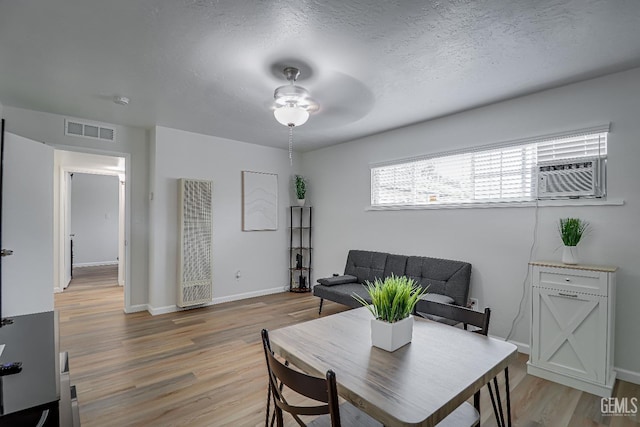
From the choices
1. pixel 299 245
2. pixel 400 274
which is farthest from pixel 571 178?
pixel 299 245

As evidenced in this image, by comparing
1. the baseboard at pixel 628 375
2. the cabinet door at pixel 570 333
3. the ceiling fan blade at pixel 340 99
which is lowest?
the baseboard at pixel 628 375

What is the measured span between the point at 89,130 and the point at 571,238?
213 inches

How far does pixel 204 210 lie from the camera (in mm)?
4562

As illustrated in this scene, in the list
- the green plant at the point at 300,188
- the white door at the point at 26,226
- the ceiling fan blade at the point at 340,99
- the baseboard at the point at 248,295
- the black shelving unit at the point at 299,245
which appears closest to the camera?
the ceiling fan blade at the point at 340,99

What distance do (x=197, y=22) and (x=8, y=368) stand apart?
6.46 ft

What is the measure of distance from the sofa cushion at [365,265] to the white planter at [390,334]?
2.72m

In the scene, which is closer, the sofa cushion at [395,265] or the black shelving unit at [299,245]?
the sofa cushion at [395,265]

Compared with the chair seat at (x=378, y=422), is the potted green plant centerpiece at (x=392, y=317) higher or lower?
higher

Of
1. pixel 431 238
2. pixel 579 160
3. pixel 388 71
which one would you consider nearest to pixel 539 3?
pixel 388 71

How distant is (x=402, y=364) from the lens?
1.35 metres

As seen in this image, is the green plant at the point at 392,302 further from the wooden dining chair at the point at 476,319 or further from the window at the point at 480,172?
the window at the point at 480,172

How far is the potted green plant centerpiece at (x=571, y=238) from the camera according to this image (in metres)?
2.66

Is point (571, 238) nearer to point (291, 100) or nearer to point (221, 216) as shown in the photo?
point (291, 100)

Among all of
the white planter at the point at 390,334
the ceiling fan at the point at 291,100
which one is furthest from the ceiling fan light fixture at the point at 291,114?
the white planter at the point at 390,334
